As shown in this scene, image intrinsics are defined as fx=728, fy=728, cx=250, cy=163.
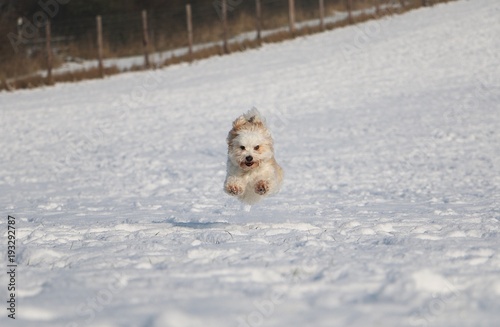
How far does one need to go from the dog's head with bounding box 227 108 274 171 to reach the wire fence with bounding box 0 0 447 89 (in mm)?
19144

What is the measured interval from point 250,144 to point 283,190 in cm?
394

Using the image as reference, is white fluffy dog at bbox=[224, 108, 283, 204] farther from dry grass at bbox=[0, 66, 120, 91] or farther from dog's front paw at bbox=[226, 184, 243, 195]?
dry grass at bbox=[0, 66, 120, 91]

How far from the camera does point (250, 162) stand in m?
6.68

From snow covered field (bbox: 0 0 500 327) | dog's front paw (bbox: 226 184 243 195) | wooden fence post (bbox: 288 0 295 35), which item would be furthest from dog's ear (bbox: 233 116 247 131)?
wooden fence post (bbox: 288 0 295 35)

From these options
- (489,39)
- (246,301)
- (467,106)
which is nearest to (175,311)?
(246,301)

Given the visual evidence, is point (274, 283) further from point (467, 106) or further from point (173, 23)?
point (173, 23)

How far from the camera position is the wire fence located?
2692cm

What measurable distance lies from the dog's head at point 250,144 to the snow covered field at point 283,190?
60 centimetres

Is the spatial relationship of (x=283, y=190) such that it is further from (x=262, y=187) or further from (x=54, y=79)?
(x=54, y=79)

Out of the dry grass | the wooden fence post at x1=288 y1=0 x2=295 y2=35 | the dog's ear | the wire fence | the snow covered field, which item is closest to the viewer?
the snow covered field

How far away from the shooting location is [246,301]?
3.60 metres

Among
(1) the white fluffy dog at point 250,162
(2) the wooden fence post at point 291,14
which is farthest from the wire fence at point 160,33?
(1) the white fluffy dog at point 250,162

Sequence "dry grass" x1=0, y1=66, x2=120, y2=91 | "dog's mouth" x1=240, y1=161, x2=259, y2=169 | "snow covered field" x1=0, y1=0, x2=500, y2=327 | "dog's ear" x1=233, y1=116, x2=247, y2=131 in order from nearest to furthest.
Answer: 1. "snow covered field" x1=0, y1=0, x2=500, y2=327
2. "dog's mouth" x1=240, y1=161, x2=259, y2=169
3. "dog's ear" x1=233, y1=116, x2=247, y2=131
4. "dry grass" x1=0, y1=66, x2=120, y2=91

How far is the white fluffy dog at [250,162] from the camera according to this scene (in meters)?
6.77
